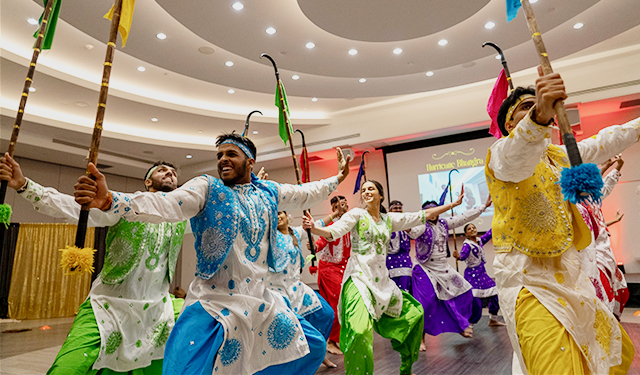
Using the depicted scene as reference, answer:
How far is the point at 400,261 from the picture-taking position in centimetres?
499

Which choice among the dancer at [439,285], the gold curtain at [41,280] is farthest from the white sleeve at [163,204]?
the gold curtain at [41,280]

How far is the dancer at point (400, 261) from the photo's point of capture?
4.93 metres

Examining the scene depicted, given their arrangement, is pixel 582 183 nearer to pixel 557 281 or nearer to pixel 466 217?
pixel 557 281

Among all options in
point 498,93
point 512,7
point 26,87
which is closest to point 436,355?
point 498,93

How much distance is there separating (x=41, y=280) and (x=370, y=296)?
9.82m

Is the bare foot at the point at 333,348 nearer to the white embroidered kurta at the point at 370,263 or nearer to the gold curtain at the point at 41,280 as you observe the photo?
the white embroidered kurta at the point at 370,263

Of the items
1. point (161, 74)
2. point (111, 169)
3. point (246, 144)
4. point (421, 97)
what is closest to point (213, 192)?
point (246, 144)

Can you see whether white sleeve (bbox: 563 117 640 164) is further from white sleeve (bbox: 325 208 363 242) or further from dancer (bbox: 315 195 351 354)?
dancer (bbox: 315 195 351 354)

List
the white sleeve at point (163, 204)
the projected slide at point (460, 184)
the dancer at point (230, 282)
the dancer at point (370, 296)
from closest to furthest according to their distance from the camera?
the white sleeve at point (163, 204), the dancer at point (230, 282), the dancer at point (370, 296), the projected slide at point (460, 184)

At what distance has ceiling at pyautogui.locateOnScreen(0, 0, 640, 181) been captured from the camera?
209 inches

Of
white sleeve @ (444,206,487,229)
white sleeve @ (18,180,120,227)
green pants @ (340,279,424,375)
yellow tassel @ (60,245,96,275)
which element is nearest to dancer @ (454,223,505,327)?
white sleeve @ (444,206,487,229)

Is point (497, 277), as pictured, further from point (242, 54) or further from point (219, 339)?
point (242, 54)

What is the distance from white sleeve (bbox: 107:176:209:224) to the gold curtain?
9509 millimetres

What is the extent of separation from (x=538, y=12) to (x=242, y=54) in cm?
417
